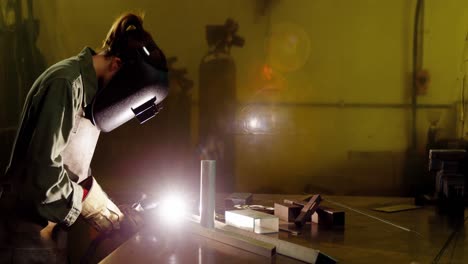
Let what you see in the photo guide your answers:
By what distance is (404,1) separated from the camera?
8.20ft

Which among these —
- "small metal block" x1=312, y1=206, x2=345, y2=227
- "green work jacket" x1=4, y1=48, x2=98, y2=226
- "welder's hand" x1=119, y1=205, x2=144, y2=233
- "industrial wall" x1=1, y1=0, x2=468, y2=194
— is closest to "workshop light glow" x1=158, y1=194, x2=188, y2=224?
"welder's hand" x1=119, y1=205, x2=144, y2=233

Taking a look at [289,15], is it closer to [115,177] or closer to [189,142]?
[189,142]

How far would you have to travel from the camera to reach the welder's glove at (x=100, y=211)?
158 cm

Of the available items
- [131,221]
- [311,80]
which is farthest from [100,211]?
[311,80]

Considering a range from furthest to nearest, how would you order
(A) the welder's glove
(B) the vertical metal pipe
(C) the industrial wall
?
(C) the industrial wall → (A) the welder's glove → (B) the vertical metal pipe

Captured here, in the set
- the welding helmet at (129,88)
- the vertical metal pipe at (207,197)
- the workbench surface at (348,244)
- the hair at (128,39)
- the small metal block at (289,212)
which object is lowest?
the workbench surface at (348,244)

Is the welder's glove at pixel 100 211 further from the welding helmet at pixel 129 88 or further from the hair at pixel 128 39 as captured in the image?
the hair at pixel 128 39

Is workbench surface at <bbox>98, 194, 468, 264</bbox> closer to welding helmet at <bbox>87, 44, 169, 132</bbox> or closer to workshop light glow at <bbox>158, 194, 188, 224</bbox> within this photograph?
workshop light glow at <bbox>158, 194, 188, 224</bbox>

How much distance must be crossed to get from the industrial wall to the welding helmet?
3.14ft

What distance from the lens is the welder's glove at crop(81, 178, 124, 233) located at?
158cm

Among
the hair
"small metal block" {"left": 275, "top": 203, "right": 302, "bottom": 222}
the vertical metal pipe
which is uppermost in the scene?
the hair

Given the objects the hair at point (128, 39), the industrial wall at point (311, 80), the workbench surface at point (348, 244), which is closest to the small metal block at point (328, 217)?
the workbench surface at point (348, 244)

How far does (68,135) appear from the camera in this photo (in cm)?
139

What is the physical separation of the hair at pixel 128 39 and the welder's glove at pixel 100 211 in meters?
0.45
